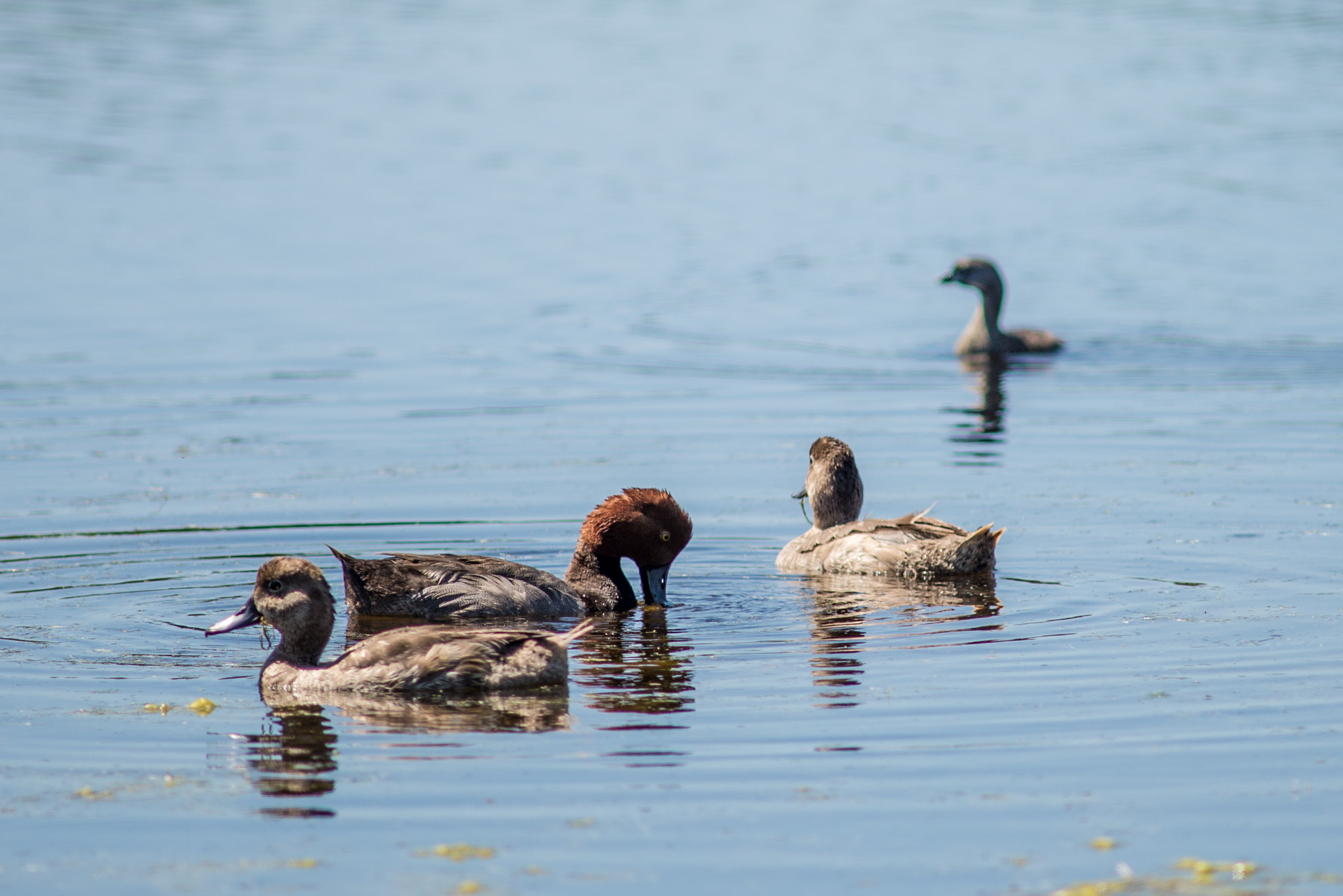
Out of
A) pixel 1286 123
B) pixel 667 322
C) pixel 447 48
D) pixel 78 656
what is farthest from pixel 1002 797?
pixel 447 48

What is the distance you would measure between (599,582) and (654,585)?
1.22 feet

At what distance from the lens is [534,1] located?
60719 mm

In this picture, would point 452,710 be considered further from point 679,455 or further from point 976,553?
point 679,455

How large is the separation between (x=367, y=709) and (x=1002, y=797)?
3310 millimetres

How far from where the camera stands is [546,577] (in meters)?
11.6

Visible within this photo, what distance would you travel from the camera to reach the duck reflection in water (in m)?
9.62

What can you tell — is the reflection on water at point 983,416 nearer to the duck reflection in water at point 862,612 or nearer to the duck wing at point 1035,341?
the duck wing at point 1035,341

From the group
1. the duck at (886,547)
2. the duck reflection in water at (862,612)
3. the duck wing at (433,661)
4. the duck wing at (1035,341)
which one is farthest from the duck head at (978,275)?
the duck wing at (433,661)

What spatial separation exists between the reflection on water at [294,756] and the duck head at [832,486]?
560 cm

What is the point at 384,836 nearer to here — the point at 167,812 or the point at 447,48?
the point at 167,812

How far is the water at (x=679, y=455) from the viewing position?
7.44 meters

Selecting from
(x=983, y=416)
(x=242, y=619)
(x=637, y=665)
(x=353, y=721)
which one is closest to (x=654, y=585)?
(x=637, y=665)

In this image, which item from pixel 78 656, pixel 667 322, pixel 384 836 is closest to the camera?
pixel 384 836

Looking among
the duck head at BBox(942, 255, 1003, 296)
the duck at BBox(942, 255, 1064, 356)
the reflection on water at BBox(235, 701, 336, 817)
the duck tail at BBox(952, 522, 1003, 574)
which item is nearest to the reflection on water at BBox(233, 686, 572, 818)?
the reflection on water at BBox(235, 701, 336, 817)
